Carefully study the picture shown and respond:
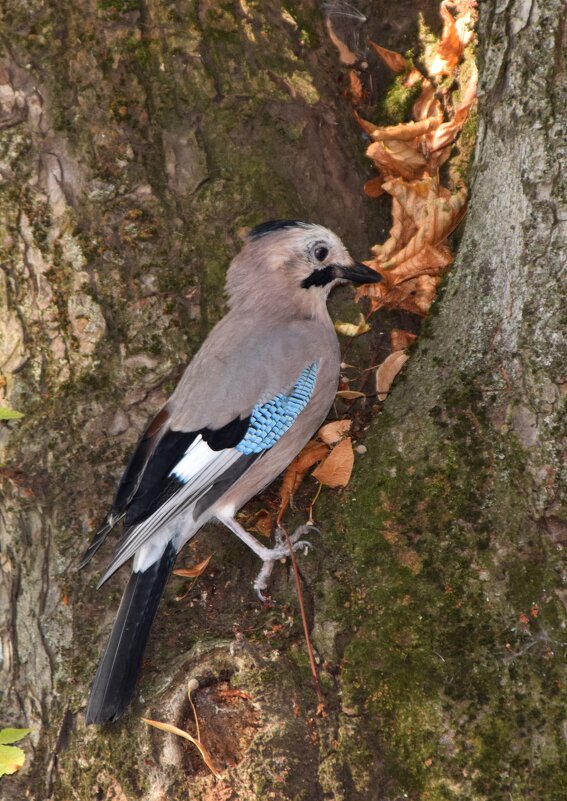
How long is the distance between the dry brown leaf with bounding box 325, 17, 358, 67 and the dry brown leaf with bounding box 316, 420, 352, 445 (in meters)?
1.54

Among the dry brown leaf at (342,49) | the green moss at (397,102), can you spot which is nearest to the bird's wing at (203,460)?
the green moss at (397,102)

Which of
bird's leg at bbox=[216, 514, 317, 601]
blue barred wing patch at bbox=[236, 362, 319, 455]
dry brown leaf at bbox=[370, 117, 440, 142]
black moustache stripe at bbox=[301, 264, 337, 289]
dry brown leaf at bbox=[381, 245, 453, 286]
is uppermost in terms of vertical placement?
dry brown leaf at bbox=[370, 117, 440, 142]

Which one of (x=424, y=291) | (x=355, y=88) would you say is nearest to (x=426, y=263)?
(x=424, y=291)

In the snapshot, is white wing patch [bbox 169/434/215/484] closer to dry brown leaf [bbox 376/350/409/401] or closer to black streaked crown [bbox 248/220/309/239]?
dry brown leaf [bbox 376/350/409/401]

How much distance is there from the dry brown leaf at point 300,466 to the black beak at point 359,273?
691mm

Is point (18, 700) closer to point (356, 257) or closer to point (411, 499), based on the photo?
point (411, 499)

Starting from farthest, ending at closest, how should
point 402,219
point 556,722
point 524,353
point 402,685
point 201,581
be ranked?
point 402,219, point 201,581, point 524,353, point 402,685, point 556,722

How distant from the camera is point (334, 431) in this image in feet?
10.4

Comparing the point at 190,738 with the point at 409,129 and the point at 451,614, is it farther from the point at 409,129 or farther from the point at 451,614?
the point at 409,129

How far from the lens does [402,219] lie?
11.0 feet

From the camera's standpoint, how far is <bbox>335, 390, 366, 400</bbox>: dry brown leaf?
3.23 m

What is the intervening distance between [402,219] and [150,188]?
102 cm

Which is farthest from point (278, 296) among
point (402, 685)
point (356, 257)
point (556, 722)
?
point (556, 722)

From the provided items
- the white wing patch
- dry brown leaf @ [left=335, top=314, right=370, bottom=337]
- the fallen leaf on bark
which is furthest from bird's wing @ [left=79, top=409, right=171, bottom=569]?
dry brown leaf @ [left=335, top=314, right=370, bottom=337]
